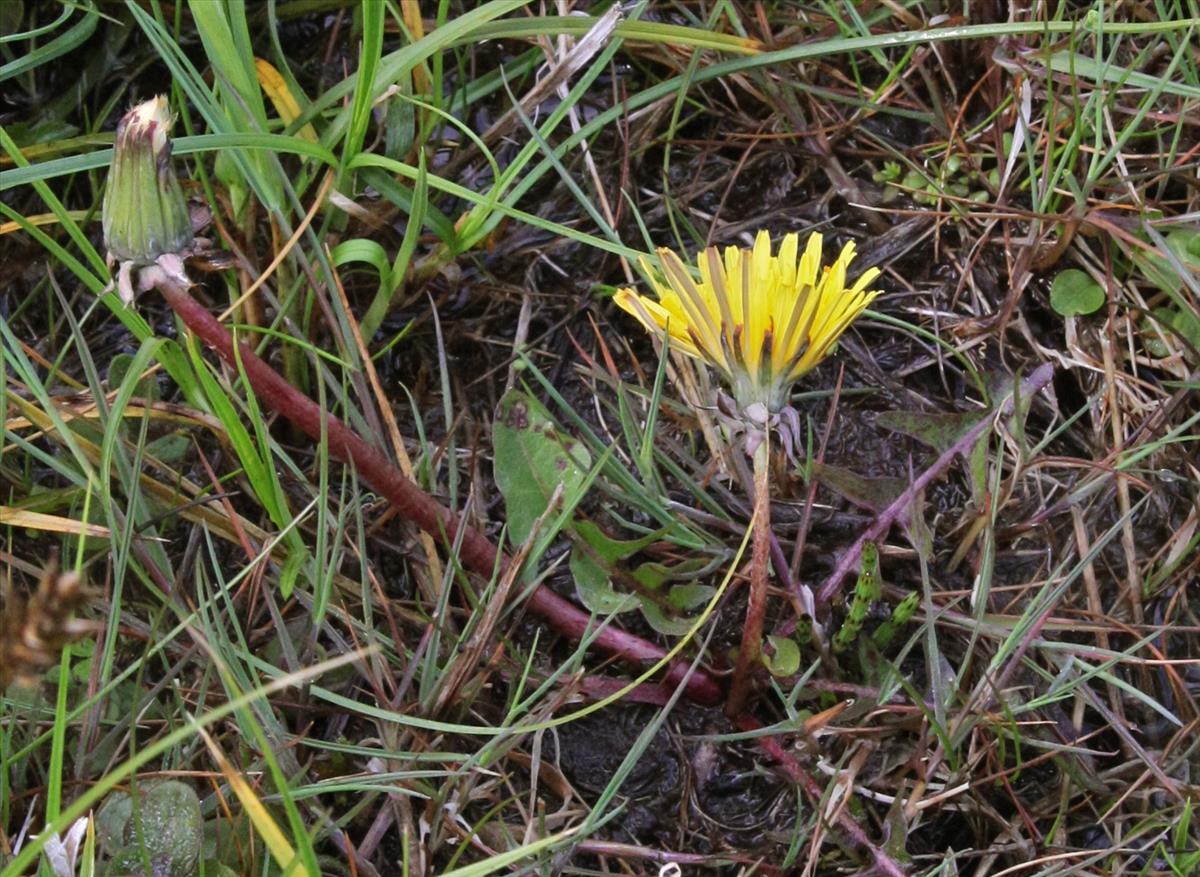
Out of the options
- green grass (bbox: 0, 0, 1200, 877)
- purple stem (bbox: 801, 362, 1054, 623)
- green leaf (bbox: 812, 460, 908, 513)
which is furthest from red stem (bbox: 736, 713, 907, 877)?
green leaf (bbox: 812, 460, 908, 513)

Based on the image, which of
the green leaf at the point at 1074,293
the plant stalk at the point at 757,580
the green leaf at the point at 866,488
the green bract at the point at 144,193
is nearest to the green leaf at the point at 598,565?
the plant stalk at the point at 757,580

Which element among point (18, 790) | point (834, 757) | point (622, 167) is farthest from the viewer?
point (622, 167)

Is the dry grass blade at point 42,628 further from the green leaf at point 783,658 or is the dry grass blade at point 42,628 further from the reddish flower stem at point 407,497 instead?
the green leaf at point 783,658

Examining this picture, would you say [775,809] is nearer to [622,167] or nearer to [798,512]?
[798,512]

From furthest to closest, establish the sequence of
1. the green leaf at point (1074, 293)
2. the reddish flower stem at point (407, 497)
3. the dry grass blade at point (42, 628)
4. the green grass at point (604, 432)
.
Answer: the green leaf at point (1074, 293), the green grass at point (604, 432), the reddish flower stem at point (407, 497), the dry grass blade at point (42, 628)

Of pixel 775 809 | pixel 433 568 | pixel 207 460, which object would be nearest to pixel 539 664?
pixel 433 568

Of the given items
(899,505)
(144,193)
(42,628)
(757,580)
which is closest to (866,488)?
(899,505)

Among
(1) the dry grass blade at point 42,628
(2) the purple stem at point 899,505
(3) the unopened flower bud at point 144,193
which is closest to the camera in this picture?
(1) the dry grass blade at point 42,628
